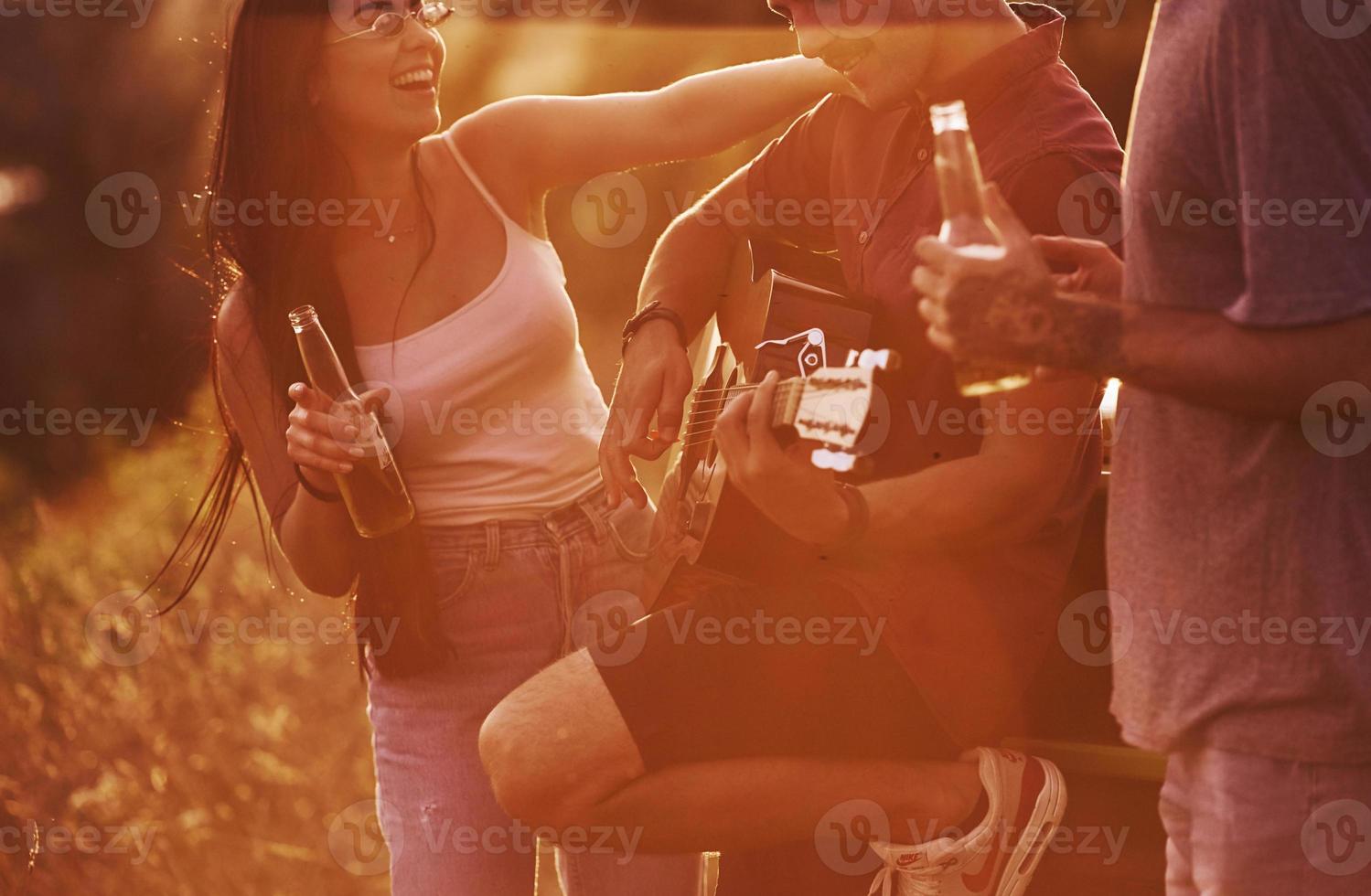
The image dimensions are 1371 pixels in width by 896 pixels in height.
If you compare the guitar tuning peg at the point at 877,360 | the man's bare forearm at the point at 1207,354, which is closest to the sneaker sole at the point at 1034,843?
the guitar tuning peg at the point at 877,360

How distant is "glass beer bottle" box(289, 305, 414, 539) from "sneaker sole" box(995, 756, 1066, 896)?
125cm

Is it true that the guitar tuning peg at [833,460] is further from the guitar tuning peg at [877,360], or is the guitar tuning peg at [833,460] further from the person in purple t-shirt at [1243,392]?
the person in purple t-shirt at [1243,392]

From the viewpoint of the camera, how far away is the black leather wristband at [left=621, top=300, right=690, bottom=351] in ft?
9.49

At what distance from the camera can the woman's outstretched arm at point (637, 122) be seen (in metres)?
3.00

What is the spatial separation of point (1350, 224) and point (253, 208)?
2.08 meters

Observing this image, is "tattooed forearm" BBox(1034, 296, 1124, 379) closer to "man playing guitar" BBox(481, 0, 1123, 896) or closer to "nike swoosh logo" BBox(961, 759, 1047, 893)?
"man playing guitar" BBox(481, 0, 1123, 896)

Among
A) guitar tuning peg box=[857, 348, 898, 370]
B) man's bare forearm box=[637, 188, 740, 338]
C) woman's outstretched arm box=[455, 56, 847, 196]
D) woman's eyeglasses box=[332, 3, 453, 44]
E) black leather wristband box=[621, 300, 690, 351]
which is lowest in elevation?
guitar tuning peg box=[857, 348, 898, 370]

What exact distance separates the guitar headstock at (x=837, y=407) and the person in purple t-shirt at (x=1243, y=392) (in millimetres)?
374

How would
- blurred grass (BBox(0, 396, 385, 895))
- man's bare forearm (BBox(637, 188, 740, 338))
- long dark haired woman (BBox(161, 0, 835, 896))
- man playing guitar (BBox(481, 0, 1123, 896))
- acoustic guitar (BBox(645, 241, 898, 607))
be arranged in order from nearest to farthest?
acoustic guitar (BBox(645, 241, 898, 607)) < man playing guitar (BBox(481, 0, 1123, 896)) < long dark haired woman (BBox(161, 0, 835, 896)) < man's bare forearm (BBox(637, 188, 740, 338)) < blurred grass (BBox(0, 396, 385, 895))

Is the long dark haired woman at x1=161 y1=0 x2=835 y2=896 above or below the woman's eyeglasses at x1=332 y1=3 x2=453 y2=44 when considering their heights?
below

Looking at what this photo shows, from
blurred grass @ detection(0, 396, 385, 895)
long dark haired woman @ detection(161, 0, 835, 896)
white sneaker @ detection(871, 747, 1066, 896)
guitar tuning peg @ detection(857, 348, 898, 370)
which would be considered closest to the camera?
guitar tuning peg @ detection(857, 348, 898, 370)

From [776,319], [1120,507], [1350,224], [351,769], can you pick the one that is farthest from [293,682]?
[1350,224]

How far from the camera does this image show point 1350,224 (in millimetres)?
1492

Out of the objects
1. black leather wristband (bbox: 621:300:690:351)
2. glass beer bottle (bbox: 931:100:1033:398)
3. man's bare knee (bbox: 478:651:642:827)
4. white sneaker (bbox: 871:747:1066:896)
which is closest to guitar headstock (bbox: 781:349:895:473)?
glass beer bottle (bbox: 931:100:1033:398)
